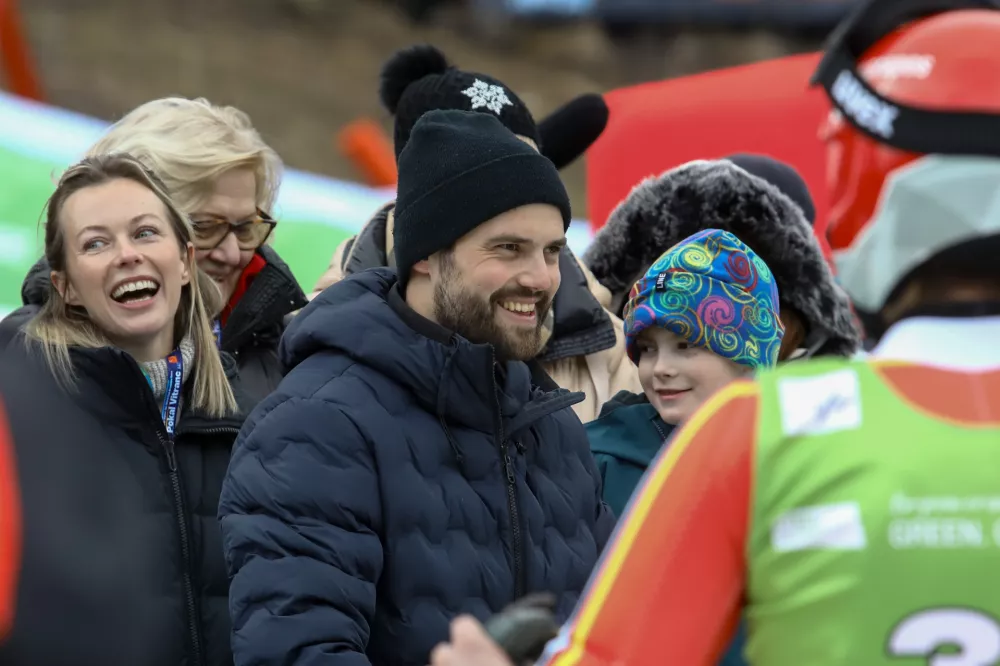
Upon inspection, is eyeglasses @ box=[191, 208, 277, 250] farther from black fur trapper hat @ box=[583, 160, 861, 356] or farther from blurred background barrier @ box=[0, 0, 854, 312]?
blurred background barrier @ box=[0, 0, 854, 312]

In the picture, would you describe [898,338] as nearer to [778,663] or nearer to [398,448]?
[778,663]

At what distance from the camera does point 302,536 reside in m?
2.42

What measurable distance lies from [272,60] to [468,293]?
1464 centimetres

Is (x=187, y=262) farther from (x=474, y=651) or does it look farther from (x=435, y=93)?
(x=474, y=651)

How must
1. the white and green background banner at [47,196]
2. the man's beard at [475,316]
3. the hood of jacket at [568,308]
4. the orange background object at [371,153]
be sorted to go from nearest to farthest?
the man's beard at [475,316] → the hood of jacket at [568,308] → the white and green background banner at [47,196] → the orange background object at [371,153]

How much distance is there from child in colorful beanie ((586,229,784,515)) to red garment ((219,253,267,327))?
961mm

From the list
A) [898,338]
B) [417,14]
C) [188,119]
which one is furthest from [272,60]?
[898,338]

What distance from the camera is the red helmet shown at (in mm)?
1591

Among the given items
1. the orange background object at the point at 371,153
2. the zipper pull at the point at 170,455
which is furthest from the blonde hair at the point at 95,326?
the orange background object at the point at 371,153

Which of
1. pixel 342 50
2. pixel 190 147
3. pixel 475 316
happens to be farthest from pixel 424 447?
pixel 342 50

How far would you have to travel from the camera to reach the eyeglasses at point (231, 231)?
3592 millimetres

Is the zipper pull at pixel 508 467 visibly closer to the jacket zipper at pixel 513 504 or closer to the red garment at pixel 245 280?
the jacket zipper at pixel 513 504

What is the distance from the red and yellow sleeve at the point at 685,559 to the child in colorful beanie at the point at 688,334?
1418 mm

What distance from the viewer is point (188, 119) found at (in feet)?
12.1
